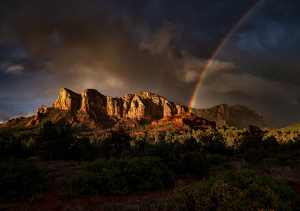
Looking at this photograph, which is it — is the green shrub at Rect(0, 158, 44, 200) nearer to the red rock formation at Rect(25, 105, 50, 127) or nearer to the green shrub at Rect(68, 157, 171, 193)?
the green shrub at Rect(68, 157, 171, 193)

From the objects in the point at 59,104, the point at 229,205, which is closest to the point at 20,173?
the point at 229,205

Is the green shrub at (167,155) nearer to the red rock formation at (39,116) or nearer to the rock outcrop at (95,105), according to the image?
the red rock formation at (39,116)

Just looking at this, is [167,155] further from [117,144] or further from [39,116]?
[39,116]

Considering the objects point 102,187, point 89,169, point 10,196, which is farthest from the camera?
point 89,169

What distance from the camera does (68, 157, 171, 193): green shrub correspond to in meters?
8.68

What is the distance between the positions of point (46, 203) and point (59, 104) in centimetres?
17874

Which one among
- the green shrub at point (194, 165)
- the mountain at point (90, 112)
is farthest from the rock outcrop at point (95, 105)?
the green shrub at point (194, 165)

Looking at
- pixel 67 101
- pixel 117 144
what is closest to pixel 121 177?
pixel 117 144

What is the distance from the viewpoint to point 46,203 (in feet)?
23.5

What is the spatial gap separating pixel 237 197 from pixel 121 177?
257 inches

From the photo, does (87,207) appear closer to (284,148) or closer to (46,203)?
(46,203)

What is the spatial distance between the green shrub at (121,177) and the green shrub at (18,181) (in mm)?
2114

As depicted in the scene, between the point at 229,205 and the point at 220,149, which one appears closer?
the point at 229,205

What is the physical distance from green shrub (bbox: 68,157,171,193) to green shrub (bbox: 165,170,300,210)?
4021 mm
